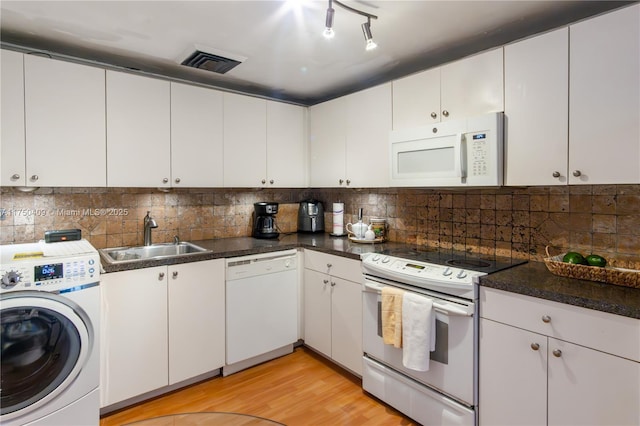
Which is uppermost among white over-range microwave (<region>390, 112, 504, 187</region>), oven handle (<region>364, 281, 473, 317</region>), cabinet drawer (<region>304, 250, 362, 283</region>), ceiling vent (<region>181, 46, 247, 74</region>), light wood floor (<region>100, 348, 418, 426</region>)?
ceiling vent (<region>181, 46, 247, 74</region>)

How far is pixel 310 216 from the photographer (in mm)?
3482

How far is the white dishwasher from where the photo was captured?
2.59m

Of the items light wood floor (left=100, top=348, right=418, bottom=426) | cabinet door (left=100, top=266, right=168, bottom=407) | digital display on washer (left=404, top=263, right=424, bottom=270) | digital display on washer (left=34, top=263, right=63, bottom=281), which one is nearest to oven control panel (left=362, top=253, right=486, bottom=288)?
digital display on washer (left=404, top=263, right=424, bottom=270)

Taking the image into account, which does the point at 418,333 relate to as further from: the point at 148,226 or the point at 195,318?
the point at 148,226

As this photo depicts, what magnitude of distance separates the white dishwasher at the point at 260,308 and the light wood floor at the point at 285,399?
0.16 m

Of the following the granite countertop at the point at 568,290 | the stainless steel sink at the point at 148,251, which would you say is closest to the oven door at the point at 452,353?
the granite countertop at the point at 568,290

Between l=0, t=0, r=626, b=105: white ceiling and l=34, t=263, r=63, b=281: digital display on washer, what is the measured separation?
1297mm

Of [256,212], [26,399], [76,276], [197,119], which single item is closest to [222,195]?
[256,212]

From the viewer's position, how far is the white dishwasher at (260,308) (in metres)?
2.59

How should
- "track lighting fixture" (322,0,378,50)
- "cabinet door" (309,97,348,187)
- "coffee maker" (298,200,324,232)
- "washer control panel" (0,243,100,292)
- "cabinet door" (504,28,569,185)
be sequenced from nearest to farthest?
"track lighting fixture" (322,0,378,50), "washer control panel" (0,243,100,292), "cabinet door" (504,28,569,185), "cabinet door" (309,97,348,187), "coffee maker" (298,200,324,232)

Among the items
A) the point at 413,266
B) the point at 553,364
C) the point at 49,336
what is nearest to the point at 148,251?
the point at 49,336

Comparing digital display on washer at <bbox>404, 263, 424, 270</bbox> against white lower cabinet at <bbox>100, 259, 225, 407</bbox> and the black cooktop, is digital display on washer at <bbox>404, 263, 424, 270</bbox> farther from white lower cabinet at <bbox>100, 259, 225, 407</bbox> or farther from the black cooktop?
white lower cabinet at <bbox>100, 259, 225, 407</bbox>

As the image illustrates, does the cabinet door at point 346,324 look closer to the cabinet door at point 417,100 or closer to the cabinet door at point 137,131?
the cabinet door at point 417,100

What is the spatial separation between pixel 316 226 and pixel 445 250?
135 cm
